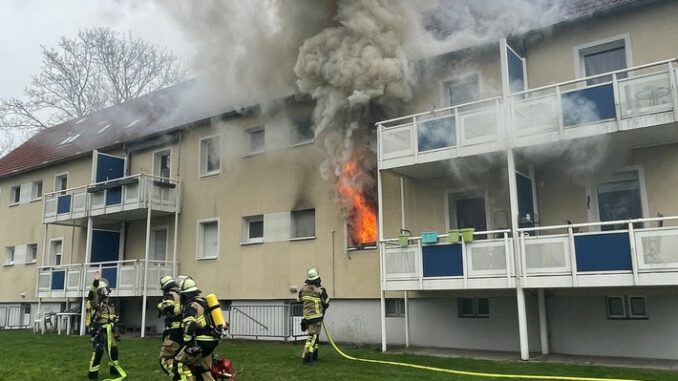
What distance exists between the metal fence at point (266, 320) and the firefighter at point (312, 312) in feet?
15.0

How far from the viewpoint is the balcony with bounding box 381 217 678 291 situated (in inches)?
413

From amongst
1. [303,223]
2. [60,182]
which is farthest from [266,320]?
[60,182]

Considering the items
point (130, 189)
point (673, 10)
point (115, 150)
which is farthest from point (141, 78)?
point (673, 10)

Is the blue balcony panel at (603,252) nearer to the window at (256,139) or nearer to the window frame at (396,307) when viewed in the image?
the window frame at (396,307)

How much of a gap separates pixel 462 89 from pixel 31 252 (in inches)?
851

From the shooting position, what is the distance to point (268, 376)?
33.3 feet

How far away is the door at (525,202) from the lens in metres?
12.7

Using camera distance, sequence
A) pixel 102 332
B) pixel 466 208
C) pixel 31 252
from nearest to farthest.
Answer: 1. pixel 102 332
2. pixel 466 208
3. pixel 31 252

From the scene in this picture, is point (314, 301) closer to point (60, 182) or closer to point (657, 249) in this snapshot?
point (657, 249)

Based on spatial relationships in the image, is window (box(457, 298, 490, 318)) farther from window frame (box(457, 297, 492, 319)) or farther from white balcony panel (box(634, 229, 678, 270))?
white balcony panel (box(634, 229, 678, 270))

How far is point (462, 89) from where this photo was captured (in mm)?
15234

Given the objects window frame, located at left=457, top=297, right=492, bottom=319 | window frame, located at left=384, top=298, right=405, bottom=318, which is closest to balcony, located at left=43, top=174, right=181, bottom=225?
window frame, located at left=384, top=298, right=405, bottom=318

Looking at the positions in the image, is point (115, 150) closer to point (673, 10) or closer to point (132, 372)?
point (132, 372)

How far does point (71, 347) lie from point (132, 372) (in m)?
6.12
